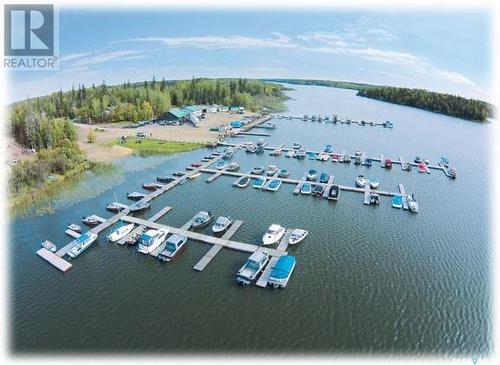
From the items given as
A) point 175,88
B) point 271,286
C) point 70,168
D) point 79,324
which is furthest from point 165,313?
point 175,88

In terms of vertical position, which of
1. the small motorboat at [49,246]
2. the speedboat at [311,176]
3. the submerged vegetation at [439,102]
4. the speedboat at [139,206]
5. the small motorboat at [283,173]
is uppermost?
the submerged vegetation at [439,102]

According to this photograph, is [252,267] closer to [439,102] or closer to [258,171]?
[258,171]

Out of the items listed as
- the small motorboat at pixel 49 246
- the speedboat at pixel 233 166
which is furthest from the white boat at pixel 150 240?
the speedboat at pixel 233 166

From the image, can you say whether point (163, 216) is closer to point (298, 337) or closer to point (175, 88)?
point (298, 337)

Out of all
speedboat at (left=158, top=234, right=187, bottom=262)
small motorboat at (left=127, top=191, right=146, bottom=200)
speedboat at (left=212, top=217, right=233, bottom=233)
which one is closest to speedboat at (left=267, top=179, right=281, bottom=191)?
speedboat at (left=212, top=217, right=233, bottom=233)

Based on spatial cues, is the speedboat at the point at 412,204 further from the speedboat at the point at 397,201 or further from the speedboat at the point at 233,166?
the speedboat at the point at 233,166

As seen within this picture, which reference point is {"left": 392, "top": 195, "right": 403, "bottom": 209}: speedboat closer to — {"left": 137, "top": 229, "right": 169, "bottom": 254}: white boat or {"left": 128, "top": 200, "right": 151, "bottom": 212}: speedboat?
{"left": 137, "top": 229, "right": 169, "bottom": 254}: white boat

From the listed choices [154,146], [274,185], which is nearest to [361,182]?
[274,185]
